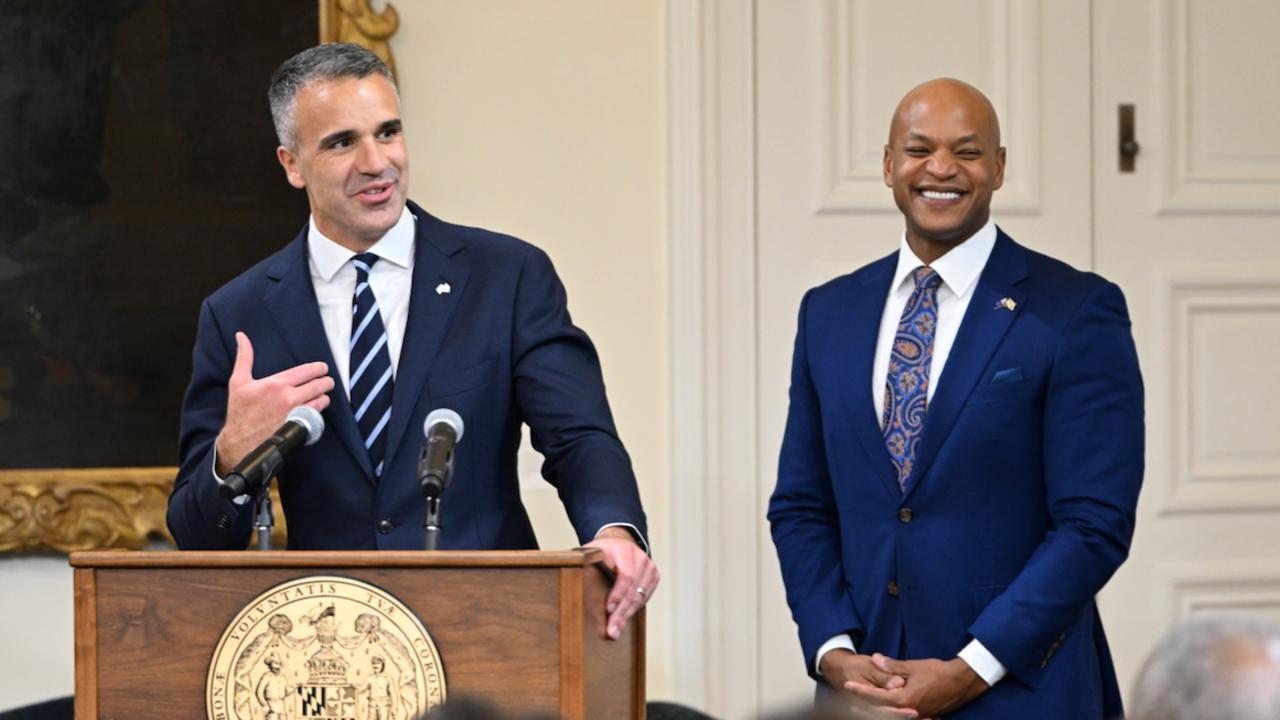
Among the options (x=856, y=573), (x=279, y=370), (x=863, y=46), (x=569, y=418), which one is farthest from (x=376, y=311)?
(x=863, y=46)

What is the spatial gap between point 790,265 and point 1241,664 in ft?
11.4

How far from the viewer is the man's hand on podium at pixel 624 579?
230 centimetres

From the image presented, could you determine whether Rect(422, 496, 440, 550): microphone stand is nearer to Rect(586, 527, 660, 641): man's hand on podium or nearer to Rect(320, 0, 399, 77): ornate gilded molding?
Rect(586, 527, 660, 641): man's hand on podium

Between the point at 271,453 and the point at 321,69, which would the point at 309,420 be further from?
the point at 321,69

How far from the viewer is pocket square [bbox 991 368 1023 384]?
2.83m

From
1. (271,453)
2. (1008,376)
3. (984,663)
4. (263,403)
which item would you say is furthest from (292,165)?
(984,663)

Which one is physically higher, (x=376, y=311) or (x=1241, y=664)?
(x=376, y=311)

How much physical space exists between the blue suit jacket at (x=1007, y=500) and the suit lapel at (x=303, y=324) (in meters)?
0.82

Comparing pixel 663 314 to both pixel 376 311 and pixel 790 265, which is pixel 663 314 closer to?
pixel 790 265

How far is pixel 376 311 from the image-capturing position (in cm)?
272

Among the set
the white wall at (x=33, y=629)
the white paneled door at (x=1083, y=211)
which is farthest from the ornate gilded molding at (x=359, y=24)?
the white wall at (x=33, y=629)

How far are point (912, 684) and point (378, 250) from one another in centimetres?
106

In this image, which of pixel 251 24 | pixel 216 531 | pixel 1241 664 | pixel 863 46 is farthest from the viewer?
pixel 863 46

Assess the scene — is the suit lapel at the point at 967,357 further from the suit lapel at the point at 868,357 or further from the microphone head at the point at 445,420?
the microphone head at the point at 445,420
